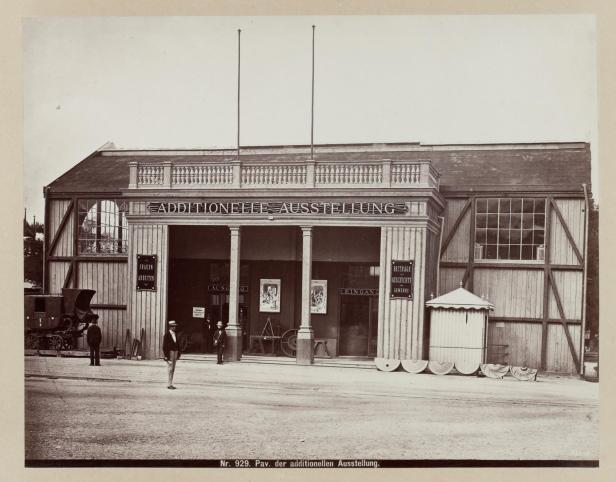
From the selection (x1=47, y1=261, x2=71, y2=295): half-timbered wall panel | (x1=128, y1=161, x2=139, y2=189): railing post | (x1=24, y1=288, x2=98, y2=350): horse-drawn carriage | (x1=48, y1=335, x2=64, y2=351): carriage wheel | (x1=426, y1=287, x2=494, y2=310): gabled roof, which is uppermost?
(x1=128, y1=161, x2=139, y2=189): railing post

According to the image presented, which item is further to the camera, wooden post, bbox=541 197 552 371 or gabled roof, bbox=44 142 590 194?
gabled roof, bbox=44 142 590 194

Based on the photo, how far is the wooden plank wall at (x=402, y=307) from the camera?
22719 mm

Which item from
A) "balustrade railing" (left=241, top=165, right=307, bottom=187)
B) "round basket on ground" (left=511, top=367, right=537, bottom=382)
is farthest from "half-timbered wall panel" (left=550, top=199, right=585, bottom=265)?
"balustrade railing" (left=241, top=165, right=307, bottom=187)

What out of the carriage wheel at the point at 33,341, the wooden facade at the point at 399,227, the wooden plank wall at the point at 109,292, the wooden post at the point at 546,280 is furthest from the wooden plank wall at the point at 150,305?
the wooden post at the point at 546,280

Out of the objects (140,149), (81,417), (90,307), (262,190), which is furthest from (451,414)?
(140,149)

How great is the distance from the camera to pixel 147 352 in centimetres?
2367

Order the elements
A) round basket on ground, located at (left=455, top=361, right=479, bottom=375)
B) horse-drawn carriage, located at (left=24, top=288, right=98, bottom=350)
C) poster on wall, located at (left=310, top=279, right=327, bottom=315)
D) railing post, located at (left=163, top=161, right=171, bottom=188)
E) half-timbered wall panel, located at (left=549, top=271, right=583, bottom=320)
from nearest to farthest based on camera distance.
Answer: round basket on ground, located at (left=455, top=361, right=479, bottom=375) → horse-drawn carriage, located at (left=24, top=288, right=98, bottom=350) → half-timbered wall panel, located at (left=549, top=271, right=583, bottom=320) → railing post, located at (left=163, top=161, right=171, bottom=188) → poster on wall, located at (left=310, top=279, right=327, bottom=315)

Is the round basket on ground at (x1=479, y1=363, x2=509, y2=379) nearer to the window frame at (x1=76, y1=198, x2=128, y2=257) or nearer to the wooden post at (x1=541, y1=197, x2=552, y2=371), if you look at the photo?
the wooden post at (x1=541, y1=197, x2=552, y2=371)

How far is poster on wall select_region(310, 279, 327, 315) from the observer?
87.5 ft

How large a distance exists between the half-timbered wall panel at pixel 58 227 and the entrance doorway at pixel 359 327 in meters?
8.15

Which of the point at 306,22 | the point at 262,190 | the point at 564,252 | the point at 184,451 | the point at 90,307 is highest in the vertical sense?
the point at 306,22

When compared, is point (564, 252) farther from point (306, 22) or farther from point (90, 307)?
point (90, 307)

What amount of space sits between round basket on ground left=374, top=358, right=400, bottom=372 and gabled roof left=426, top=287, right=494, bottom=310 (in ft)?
5.59

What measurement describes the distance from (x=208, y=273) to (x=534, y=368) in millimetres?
9858
